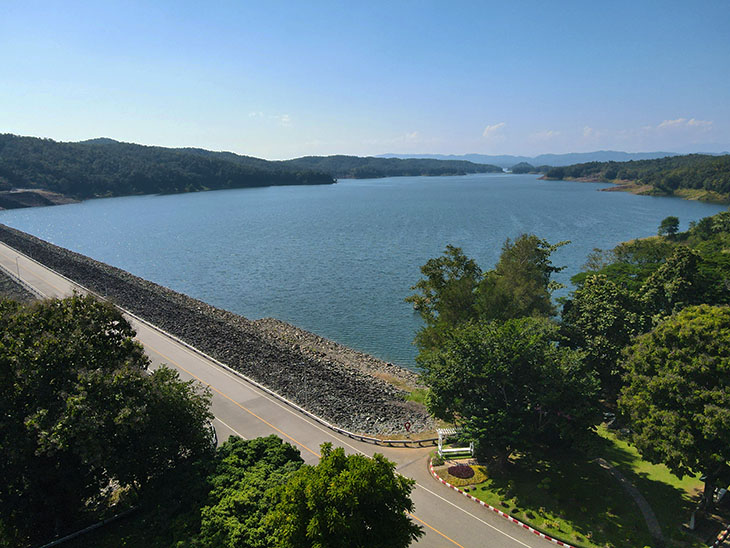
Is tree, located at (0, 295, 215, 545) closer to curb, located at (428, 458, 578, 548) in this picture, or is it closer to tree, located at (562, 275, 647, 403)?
curb, located at (428, 458, 578, 548)

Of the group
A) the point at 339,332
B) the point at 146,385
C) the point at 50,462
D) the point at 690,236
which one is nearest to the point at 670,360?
the point at 146,385

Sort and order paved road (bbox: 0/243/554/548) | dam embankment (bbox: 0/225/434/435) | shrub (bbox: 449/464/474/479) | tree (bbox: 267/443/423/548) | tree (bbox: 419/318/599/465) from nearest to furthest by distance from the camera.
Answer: tree (bbox: 267/443/423/548) < paved road (bbox: 0/243/554/548) < tree (bbox: 419/318/599/465) < shrub (bbox: 449/464/474/479) < dam embankment (bbox: 0/225/434/435)

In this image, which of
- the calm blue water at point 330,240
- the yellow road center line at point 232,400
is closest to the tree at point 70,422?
the yellow road center line at point 232,400

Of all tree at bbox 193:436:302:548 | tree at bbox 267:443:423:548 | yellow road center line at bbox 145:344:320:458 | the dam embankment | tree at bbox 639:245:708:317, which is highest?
tree at bbox 639:245:708:317

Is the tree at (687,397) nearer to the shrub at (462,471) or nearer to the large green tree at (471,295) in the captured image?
the shrub at (462,471)

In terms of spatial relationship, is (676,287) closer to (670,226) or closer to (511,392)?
(511,392)

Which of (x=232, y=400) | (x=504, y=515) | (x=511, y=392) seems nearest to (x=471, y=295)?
(x=511, y=392)

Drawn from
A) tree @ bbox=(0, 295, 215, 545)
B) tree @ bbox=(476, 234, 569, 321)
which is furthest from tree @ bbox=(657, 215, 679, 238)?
tree @ bbox=(0, 295, 215, 545)
